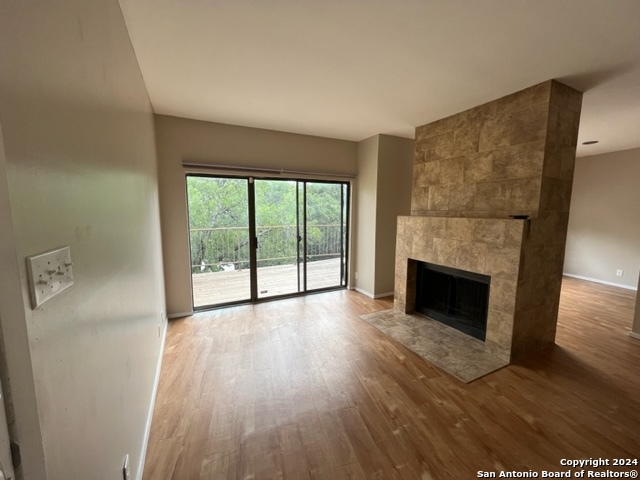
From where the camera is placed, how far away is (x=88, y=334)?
80cm

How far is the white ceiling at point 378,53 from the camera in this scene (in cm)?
140

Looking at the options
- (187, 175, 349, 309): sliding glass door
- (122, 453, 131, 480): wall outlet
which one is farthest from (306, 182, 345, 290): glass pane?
(122, 453, 131, 480): wall outlet

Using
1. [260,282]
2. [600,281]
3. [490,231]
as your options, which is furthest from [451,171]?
[600,281]

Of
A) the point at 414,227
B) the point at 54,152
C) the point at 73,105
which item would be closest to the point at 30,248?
the point at 54,152

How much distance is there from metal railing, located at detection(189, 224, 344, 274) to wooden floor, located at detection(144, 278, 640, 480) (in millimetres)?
1054

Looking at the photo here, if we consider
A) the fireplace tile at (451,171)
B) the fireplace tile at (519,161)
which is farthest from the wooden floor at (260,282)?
the fireplace tile at (519,161)

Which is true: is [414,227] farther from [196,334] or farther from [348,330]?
[196,334]

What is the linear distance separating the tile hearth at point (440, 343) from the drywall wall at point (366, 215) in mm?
804

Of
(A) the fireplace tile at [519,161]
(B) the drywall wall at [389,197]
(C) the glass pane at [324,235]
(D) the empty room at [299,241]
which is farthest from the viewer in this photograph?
(C) the glass pane at [324,235]

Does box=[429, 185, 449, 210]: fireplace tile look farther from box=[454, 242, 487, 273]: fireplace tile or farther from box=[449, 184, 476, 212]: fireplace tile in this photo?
box=[454, 242, 487, 273]: fireplace tile

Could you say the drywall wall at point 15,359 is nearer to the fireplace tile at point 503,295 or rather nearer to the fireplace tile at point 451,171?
the fireplace tile at point 503,295

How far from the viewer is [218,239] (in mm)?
3521

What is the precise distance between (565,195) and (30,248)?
347 centimetres

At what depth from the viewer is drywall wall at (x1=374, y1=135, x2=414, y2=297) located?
3744 millimetres
